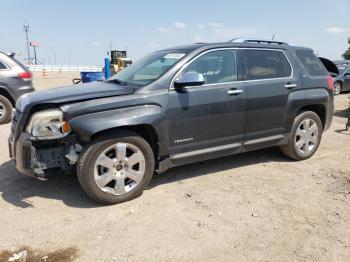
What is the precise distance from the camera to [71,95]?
4.05m

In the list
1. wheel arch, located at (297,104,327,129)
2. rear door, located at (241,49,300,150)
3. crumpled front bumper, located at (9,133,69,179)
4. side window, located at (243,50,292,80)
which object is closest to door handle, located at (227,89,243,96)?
rear door, located at (241,49,300,150)

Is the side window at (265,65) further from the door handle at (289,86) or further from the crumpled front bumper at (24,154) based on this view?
the crumpled front bumper at (24,154)

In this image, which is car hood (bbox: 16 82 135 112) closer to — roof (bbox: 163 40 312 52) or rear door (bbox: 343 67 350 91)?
roof (bbox: 163 40 312 52)

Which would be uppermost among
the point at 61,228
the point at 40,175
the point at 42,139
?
the point at 42,139

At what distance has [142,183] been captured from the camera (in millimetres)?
4191

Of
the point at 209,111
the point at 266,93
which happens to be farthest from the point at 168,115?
the point at 266,93

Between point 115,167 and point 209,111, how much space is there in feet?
4.46

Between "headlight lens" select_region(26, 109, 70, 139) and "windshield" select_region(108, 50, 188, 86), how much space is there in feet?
3.49

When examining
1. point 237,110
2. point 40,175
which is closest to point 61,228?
point 40,175

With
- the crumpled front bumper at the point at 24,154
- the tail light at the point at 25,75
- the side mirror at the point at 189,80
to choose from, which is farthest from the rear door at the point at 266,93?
the tail light at the point at 25,75

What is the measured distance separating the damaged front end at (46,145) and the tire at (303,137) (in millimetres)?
3235

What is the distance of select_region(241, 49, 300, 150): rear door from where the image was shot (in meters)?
4.93

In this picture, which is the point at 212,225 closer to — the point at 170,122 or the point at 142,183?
the point at 142,183

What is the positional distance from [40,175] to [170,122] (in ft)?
5.04
